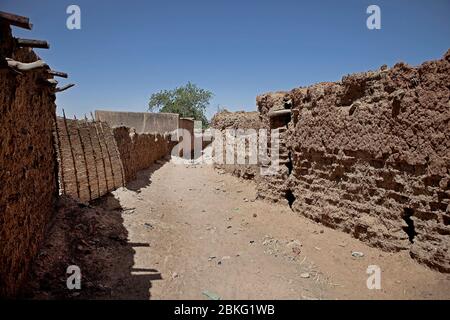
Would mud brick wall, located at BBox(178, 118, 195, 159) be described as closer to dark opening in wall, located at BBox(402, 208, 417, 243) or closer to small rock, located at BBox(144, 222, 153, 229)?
small rock, located at BBox(144, 222, 153, 229)

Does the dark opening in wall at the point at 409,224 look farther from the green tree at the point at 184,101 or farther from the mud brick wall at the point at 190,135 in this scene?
the green tree at the point at 184,101

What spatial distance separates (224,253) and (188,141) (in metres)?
16.7

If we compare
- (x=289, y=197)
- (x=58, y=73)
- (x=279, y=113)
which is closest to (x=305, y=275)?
(x=289, y=197)

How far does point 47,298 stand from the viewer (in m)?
3.58

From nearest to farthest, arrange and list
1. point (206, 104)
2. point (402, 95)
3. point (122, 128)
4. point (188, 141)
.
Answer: point (402, 95) < point (122, 128) < point (188, 141) < point (206, 104)

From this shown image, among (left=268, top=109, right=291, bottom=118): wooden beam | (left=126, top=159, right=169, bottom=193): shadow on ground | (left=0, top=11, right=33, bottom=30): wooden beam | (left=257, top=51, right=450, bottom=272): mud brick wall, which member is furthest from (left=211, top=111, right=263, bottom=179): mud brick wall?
(left=0, top=11, right=33, bottom=30): wooden beam

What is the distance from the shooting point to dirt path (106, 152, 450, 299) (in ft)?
13.3

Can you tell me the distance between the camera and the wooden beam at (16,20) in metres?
2.88
